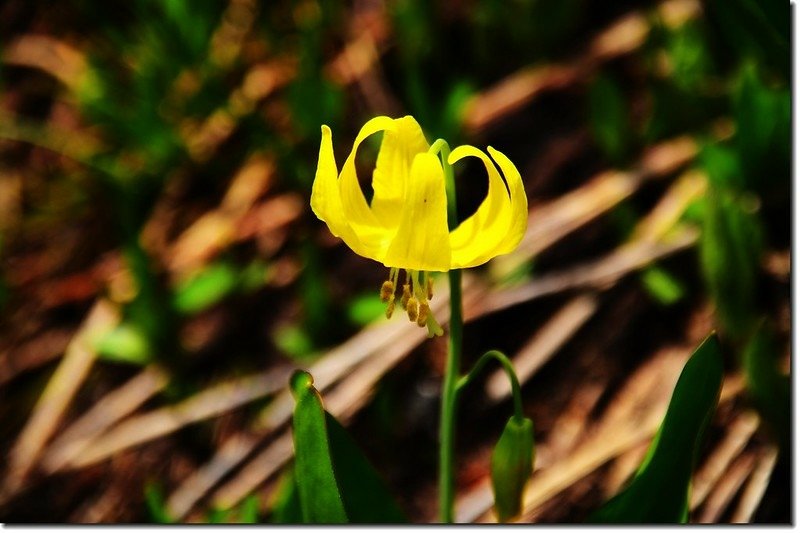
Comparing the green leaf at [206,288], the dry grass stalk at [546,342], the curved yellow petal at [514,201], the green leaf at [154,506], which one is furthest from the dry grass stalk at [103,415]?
the curved yellow petal at [514,201]

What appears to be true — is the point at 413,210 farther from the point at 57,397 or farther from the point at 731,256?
the point at 57,397

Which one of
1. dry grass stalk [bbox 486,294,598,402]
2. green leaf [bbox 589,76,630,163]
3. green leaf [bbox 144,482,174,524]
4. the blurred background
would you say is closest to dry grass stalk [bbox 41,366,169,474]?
the blurred background

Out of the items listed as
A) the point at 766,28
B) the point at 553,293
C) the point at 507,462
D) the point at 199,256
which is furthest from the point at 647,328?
the point at 199,256

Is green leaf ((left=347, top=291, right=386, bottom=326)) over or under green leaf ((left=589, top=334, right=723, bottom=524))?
over

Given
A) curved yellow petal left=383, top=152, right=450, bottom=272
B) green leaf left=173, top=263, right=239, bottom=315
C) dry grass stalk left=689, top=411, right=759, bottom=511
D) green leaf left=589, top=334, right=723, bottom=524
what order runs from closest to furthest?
curved yellow petal left=383, top=152, right=450, bottom=272 < green leaf left=589, top=334, right=723, bottom=524 < dry grass stalk left=689, top=411, right=759, bottom=511 < green leaf left=173, top=263, right=239, bottom=315

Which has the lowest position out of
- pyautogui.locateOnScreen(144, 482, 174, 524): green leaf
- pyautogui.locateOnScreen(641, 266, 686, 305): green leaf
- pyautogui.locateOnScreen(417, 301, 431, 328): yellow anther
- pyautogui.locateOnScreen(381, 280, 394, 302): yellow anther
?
pyautogui.locateOnScreen(641, 266, 686, 305): green leaf

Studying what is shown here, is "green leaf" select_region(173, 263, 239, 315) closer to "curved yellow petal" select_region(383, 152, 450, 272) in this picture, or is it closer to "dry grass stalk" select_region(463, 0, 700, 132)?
"dry grass stalk" select_region(463, 0, 700, 132)

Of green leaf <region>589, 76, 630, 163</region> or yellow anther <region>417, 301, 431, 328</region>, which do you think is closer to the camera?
yellow anther <region>417, 301, 431, 328</region>
